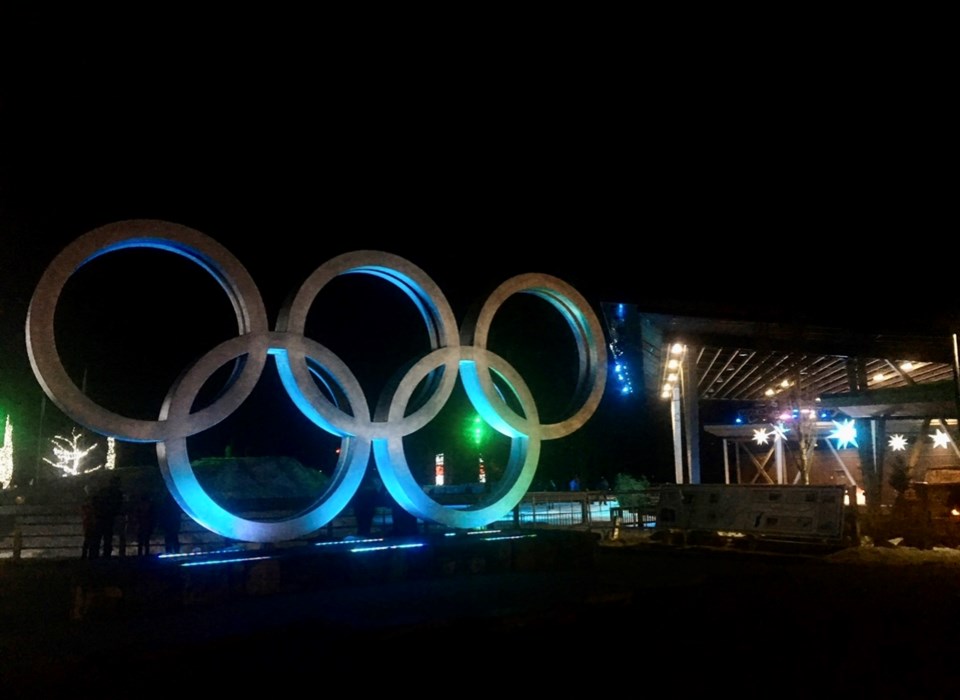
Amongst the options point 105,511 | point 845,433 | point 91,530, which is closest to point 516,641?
point 105,511

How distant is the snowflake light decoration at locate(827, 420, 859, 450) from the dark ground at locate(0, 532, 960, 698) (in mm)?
17114

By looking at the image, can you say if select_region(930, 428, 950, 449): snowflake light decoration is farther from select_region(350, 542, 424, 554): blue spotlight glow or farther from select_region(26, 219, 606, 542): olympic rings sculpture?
select_region(350, 542, 424, 554): blue spotlight glow

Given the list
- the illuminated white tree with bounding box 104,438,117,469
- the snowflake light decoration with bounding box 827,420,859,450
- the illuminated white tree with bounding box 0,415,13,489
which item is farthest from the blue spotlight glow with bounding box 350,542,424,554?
the illuminated white tree with bounding box 0,415,13,489

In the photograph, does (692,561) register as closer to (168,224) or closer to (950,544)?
(950,544)

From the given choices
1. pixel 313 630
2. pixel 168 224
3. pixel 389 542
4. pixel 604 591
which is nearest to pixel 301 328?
pixel 168 224

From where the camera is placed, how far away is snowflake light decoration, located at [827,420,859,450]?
27.4 metres

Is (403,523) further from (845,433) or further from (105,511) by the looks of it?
(845,433)

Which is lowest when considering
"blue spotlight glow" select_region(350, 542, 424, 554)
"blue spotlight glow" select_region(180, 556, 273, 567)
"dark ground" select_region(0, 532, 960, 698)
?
"dark ground" select_region(0, 532, 960, 698)

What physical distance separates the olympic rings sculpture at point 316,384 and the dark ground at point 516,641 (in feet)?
4.73

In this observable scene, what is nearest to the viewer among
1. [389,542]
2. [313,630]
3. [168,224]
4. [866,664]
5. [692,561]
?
[866,664]

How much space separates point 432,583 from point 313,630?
11.6 ft

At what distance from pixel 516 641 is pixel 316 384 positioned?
5.82 metres

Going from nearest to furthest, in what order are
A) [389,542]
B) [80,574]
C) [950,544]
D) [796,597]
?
[80,574] < [796,597] < [389,542] < [950,544]

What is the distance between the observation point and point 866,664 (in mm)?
7566
